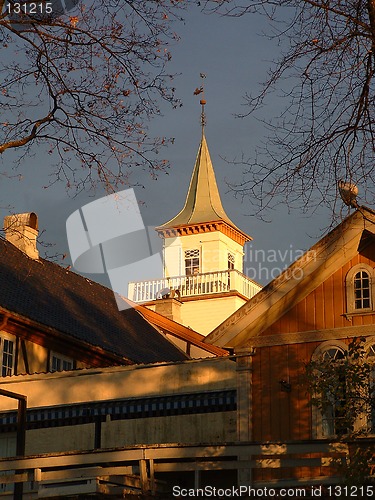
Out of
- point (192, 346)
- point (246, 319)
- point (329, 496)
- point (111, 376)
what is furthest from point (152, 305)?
point (329, 496)

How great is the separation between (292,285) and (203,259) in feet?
124

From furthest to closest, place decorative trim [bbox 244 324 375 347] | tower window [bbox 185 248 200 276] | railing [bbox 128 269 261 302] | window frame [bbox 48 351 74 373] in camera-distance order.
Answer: tower window [bbox 185 248 200 276] → railing [bbox 128 269 261 302] → window frame [bbox 48 351 74 373] → decorative trim [bbox 244 324 375 347]

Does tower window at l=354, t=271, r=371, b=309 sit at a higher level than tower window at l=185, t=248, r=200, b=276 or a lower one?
lower

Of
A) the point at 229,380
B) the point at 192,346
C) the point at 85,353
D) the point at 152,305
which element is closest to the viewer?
the point at 229,380

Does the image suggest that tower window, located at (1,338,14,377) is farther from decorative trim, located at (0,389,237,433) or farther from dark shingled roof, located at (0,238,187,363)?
decorative trim, located at (0,389,237,433)

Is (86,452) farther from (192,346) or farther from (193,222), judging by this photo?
(193,222)

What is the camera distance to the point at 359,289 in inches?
749

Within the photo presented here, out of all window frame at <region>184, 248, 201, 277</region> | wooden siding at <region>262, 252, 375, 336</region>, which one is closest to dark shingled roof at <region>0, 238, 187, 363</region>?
wooden siding at <region>262, 252, 375, 336</region>

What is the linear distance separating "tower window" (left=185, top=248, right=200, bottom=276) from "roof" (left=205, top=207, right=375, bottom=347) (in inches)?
1478

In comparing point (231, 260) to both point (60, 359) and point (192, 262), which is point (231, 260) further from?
point (60, 359)

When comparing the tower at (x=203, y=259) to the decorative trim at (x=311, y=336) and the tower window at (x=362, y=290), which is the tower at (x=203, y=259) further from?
the tower window at (x=362, y=290)

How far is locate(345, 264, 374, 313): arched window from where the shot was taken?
18.9m

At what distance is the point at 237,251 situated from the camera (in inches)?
2354

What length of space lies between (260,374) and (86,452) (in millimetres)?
4048
